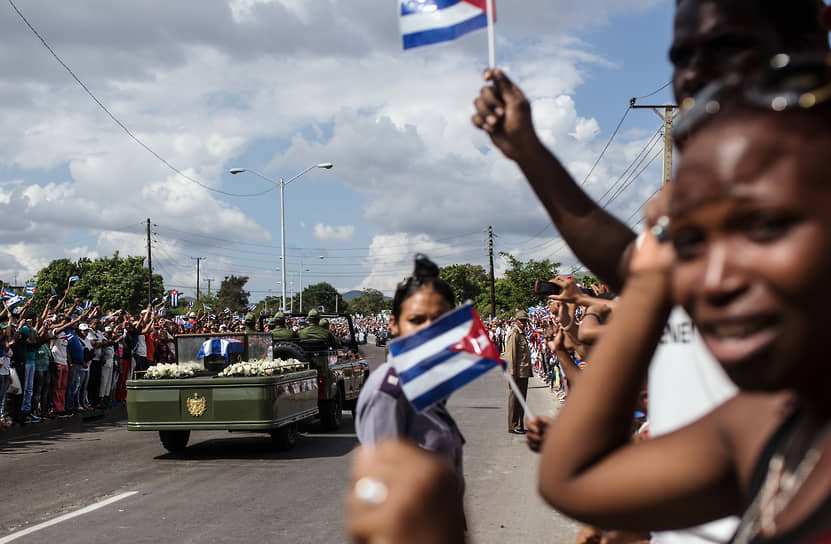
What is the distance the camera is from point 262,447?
Answer: 1159 cm

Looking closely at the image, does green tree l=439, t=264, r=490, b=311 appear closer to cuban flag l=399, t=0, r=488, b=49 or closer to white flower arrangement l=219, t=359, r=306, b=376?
white flower arrangement l=219, t=359, r=306, b=376

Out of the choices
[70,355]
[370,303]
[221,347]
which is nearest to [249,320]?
[221,347]

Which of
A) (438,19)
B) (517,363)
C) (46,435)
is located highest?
(438,19)

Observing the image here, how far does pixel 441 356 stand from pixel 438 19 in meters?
0.88

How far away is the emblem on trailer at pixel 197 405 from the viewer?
1059 centimetres

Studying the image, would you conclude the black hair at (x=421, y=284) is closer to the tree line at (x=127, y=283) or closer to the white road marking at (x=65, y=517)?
the white road marking at (x=65, y=517)

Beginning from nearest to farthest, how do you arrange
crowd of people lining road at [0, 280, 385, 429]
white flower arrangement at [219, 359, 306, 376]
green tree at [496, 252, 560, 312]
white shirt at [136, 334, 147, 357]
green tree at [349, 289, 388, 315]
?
white flower arrangement at [219, 359, 306, 376] → crowd of people lining road at [0, 280, 385, 429] → white shirt at [136, 334, 147, 357] → green tree at [496, 252, 560, 312] → green tree at [349, 289, 388, 315]

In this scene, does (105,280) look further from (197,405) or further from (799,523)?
(799,523)

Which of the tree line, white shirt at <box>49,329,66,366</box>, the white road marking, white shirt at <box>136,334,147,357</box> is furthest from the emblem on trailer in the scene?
the tree line

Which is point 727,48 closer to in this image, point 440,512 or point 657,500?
point 657,500

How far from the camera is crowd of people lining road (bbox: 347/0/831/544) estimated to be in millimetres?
721

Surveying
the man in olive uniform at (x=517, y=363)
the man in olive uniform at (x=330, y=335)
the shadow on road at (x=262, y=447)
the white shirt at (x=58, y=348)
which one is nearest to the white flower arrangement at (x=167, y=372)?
the shadow on road at (x=262, y=447)

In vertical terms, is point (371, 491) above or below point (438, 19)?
below

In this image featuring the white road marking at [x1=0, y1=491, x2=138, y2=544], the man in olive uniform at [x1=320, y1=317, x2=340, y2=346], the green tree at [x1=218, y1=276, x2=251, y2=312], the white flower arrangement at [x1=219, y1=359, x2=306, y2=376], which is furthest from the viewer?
the green tree at [x1=218, y1=276, x2=251, y2=312]
